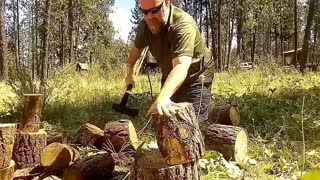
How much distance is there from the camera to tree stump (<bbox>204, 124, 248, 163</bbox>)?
4.02m

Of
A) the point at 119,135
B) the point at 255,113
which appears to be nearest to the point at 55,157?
the point at 119,135

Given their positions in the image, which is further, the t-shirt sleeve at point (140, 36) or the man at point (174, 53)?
the t-shirt sleeve at point (140, 36)

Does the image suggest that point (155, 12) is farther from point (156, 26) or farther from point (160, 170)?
point (160, 170)

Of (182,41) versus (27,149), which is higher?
(182,41)

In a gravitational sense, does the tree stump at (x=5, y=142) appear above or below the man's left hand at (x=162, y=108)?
below

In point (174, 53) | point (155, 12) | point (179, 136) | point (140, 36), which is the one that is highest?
point (155, 12)

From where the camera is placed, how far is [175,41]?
2766 mm

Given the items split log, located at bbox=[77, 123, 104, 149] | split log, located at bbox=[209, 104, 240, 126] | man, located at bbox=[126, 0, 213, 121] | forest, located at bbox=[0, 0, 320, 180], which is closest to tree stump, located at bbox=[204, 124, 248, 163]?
forest, located at bbox=[0, 0, 320, 180]

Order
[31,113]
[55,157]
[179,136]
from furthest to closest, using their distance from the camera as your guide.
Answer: [31,113], [55,157], [179,136]

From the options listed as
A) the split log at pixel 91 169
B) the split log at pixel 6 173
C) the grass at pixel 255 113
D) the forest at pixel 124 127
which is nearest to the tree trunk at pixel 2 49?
the forest at pixel 124 127

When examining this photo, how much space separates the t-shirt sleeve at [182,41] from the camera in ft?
8.75

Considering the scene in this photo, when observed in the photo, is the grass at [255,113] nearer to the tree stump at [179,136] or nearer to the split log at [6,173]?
the tree stump at [179,136]

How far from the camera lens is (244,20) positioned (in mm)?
30328

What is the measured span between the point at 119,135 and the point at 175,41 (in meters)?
1.71
